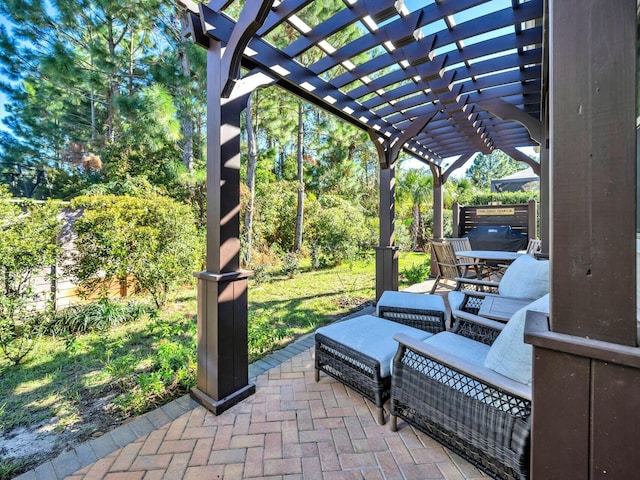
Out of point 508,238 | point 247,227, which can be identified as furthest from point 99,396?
point 508,238

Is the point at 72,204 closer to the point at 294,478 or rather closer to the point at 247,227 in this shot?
the point at 247,227

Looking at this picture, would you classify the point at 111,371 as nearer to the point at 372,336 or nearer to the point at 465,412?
the point at 372,336

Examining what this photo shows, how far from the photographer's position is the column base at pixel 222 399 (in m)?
2.10

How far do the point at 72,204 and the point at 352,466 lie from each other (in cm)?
493

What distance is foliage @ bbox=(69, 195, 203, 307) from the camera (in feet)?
13.1

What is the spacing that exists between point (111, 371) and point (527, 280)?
363 cm

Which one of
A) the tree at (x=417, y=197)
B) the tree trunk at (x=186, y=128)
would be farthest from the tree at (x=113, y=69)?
the tree at (x=417, y=197)

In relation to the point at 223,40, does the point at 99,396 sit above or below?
below

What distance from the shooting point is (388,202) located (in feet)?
15.3

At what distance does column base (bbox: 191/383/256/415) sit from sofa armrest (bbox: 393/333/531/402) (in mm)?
1173

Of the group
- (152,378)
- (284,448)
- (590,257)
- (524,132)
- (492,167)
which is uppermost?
(492,167)

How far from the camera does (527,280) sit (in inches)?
107

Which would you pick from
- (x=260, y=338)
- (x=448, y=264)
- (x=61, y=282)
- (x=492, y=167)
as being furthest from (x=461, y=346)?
(x=492, y=167)

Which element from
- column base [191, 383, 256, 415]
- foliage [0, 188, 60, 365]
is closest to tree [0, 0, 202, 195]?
foliage [0, 188, 60, 365]
